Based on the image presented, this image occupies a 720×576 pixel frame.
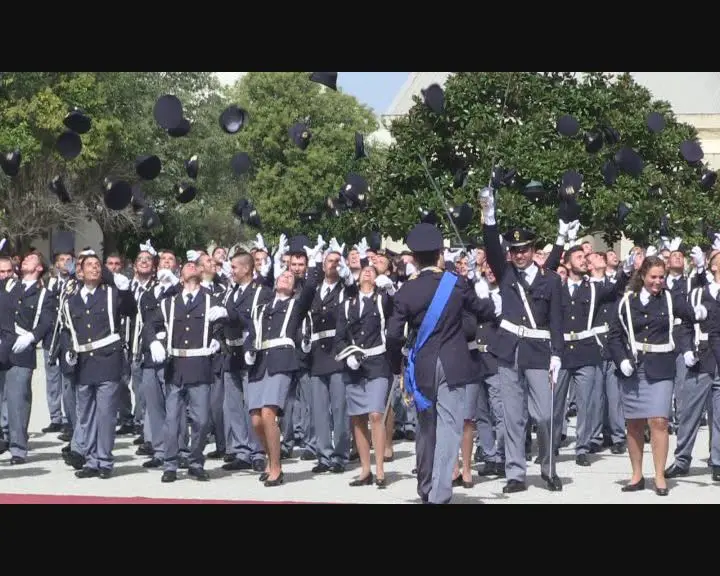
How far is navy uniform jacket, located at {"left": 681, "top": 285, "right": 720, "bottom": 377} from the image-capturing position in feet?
37.7

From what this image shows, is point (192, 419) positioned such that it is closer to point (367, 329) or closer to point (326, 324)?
point (326, 324)

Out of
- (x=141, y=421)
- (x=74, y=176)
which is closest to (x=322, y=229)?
(x=74, y=176)

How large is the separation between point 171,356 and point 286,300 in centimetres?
108

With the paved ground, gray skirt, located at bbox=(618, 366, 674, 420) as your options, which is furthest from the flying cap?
gray skirt, located at bbox=(618, 366, 674, 420)

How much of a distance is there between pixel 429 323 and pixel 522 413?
6.69 feet

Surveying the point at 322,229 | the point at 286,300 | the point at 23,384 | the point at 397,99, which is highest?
the point at 397,99

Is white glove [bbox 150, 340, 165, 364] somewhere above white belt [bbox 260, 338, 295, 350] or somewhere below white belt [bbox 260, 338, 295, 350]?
below

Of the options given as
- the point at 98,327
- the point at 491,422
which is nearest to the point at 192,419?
the point at 98,327

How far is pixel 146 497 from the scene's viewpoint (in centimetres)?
1070

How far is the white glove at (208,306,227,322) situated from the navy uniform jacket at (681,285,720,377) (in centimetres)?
382

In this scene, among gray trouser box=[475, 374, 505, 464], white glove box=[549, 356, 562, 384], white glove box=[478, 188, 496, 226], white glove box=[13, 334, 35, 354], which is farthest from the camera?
white glove box=[13, 334, 35, 354]

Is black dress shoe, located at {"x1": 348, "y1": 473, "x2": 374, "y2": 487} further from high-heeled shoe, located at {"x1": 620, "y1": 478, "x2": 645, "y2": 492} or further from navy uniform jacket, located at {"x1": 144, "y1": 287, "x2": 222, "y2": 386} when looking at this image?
high-heeled shoe, located at {"x1": 620, "y1": 478, "x2": 645, "y2": 492}

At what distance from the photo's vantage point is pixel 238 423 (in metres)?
12.7

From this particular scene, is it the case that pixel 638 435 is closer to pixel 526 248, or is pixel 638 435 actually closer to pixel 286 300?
pixel 526 248
